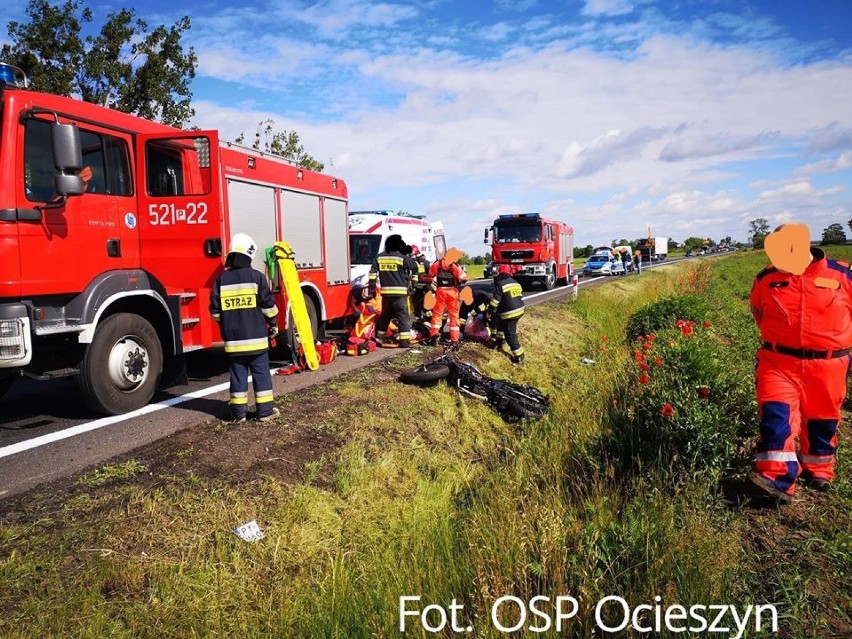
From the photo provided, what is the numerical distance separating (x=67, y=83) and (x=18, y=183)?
1325 cm

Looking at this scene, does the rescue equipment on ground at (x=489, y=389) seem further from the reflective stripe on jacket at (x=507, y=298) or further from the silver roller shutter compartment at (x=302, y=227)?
the silver roller shutter compartment at (x=302, y=227)

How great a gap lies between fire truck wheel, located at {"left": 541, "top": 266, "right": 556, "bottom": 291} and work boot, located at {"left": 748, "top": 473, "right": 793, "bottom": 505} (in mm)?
18534

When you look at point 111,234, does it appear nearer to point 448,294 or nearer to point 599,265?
point 448,294

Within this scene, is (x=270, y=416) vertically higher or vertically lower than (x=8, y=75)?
lower

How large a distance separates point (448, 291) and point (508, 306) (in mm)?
1059

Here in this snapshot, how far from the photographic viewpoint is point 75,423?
5.42 metres

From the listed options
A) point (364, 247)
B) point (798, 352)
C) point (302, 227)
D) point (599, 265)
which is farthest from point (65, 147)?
point (599, 265)

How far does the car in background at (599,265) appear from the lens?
3578 cm

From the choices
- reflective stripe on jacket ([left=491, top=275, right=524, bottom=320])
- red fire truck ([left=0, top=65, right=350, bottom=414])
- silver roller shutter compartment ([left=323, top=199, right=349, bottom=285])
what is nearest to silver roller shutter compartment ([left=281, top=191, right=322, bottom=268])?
red fire truck ([left=0, top=65, right=350, bottom=414])

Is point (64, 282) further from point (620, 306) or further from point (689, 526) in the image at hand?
point (620, 306)

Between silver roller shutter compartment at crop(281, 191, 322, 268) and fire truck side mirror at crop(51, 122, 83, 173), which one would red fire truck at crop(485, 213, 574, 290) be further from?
fire truck side mirror at crop(51, 122, 83, 173)

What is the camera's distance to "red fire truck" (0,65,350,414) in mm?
4957

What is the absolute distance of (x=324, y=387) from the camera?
6.84 meters

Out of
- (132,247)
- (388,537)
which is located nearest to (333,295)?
(132,247)
